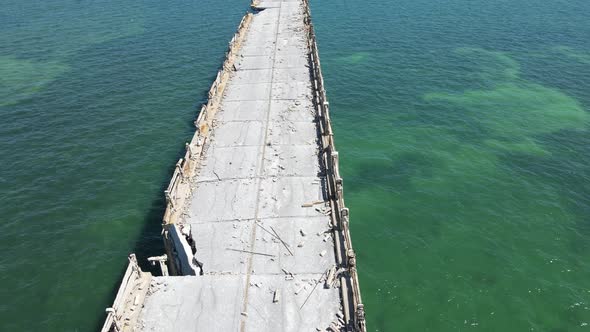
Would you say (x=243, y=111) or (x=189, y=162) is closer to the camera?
(x=189, y=162)

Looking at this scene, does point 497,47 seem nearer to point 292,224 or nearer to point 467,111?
point 467,111

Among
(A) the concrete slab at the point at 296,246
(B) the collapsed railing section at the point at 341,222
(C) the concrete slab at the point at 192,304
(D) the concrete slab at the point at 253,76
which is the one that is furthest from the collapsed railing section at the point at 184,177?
(B) the collapsed railing section at the point at 341,222

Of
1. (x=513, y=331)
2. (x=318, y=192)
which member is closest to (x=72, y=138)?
(x=318, y=192)

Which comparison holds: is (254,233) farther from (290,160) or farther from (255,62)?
(255,62)

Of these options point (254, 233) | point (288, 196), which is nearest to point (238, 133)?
point (288, 196)

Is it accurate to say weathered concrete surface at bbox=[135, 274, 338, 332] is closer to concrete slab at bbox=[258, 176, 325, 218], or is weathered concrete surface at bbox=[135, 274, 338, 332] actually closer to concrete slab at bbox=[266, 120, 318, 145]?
concrete slab at bbox=[258, 176, 325, 218]

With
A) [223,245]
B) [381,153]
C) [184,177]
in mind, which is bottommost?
[381,153]

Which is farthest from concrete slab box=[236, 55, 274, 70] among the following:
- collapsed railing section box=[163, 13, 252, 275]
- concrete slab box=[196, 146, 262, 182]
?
concrete slab box=[196, 146, 262, 182]
